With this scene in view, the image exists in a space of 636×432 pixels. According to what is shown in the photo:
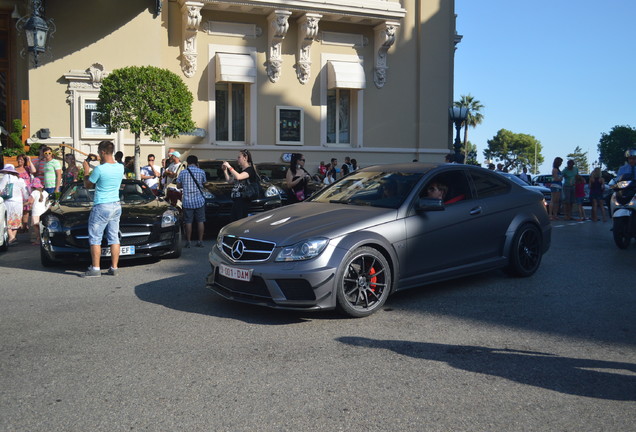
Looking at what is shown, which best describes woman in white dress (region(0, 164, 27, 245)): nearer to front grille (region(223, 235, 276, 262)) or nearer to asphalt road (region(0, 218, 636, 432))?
asphalt road (region(0, 218, 636, 432))

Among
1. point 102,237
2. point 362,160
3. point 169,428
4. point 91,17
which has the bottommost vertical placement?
point 169,428

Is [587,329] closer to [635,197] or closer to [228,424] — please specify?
[228,424]

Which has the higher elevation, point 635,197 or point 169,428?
point 635,197

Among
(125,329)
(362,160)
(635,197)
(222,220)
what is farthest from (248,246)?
(362,160)

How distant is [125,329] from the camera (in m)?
5.90

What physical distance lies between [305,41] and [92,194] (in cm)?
1351

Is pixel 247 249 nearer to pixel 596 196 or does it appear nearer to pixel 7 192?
pixel 7 192

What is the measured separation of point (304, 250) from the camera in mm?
6000

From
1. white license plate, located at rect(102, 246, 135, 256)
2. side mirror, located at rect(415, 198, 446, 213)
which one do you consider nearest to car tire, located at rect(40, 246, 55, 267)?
white license plate, located at rect(102, 246, 135, 256)

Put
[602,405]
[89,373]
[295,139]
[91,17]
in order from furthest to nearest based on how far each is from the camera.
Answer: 1. [295,139]
2. [91,17]
3. [89,373]
4. [602,405]

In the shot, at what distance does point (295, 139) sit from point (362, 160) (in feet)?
8.99

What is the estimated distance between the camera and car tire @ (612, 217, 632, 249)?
38.3 ft

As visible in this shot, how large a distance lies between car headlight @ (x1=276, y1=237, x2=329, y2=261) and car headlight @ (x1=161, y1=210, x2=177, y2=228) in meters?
4.23

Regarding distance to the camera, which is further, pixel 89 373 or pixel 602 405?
pixel 89 373
